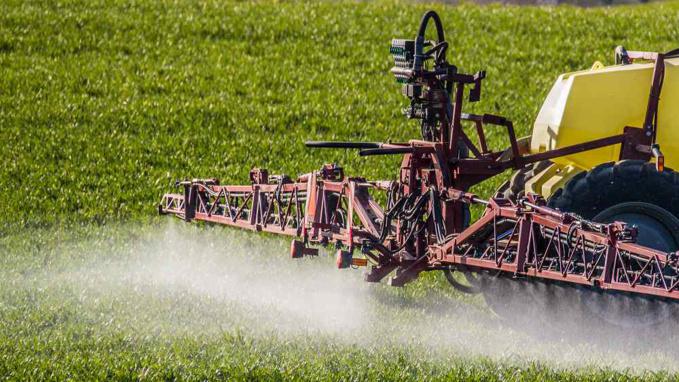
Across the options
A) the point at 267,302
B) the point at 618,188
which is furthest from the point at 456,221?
the point at 267,302

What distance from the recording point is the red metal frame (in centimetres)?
1030

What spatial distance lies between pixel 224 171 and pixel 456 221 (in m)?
7.67

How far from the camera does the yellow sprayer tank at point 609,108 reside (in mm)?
11688

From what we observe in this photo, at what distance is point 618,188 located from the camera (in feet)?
36.9

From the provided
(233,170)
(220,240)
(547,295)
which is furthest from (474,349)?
(233,170)

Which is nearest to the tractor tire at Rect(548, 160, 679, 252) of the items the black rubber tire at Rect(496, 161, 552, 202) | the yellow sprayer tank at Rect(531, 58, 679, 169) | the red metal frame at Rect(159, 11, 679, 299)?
the red metal frame at Rect(159, 11, 679, 299)

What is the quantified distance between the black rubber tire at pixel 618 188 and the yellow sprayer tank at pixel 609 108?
24.1 inches

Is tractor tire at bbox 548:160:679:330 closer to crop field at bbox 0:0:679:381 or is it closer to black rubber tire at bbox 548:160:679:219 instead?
black rubber tire at bbox 548:160:679:219

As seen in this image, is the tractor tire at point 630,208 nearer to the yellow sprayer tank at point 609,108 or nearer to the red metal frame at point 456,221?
the red metal frame at point 456,221

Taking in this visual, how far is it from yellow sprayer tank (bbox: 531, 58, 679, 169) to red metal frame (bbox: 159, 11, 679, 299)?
0.14 metres

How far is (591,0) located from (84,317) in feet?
93.1

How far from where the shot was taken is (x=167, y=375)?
10.3m

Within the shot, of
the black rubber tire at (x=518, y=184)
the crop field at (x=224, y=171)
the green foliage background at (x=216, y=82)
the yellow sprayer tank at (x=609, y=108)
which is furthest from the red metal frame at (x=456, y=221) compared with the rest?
the green foliage background at (x=216, y=82)

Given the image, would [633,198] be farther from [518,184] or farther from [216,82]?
[216,82]
